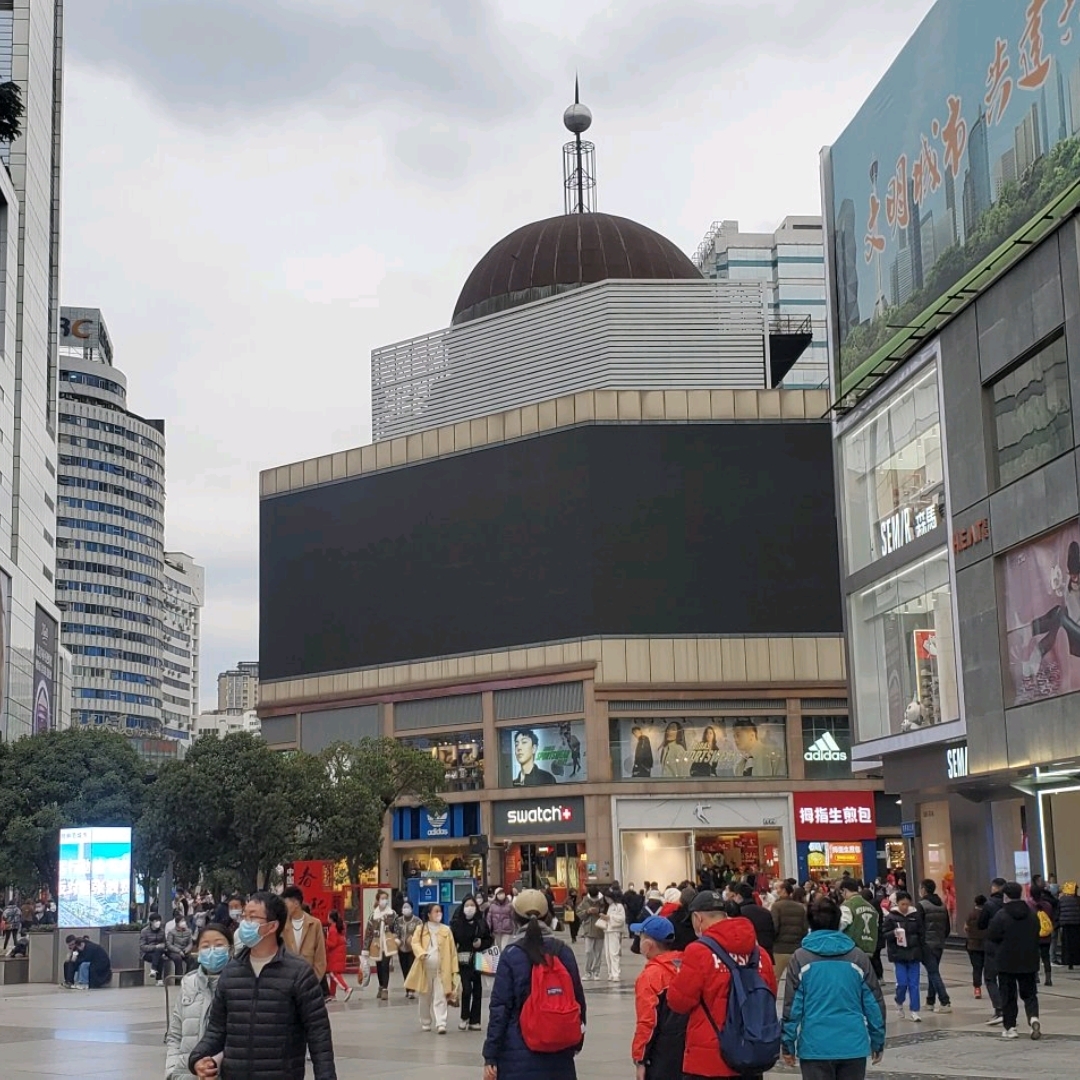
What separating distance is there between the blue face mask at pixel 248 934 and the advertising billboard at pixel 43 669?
8738cm

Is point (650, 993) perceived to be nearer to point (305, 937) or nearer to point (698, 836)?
point (305, 937)

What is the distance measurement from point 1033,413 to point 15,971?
2384 cm

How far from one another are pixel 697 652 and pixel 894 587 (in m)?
22.1

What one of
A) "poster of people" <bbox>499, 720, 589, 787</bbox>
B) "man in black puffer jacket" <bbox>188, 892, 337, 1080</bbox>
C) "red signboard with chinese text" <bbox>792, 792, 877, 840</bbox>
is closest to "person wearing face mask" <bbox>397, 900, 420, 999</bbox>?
"man in black puffer jacket" <bbox>188, 892, 337, 1080</bbox>

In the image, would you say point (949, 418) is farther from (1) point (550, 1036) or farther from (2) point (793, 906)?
(1) point (550, 1036)

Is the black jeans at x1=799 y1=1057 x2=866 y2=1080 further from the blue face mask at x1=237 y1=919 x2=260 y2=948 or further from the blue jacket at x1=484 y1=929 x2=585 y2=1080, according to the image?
the blue face mask at x1=237 y1=919 x2=260 y2=948

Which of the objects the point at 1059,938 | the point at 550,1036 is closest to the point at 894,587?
the point at 1059,938

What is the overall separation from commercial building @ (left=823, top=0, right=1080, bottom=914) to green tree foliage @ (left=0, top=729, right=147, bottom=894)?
2262 centimetres

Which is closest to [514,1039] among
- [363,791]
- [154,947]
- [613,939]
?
[613,939]

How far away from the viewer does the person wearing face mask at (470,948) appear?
20.5 meters

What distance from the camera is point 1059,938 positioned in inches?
1165

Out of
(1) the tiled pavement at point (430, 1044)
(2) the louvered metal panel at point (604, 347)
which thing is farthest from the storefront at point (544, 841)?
(1) the tiled pavement at point (430, 1044)

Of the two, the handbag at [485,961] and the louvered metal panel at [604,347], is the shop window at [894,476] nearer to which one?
the handbag at [485,961]

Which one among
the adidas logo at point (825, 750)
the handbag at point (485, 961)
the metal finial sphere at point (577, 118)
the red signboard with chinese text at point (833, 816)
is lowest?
the handbag at point (485, 961)
